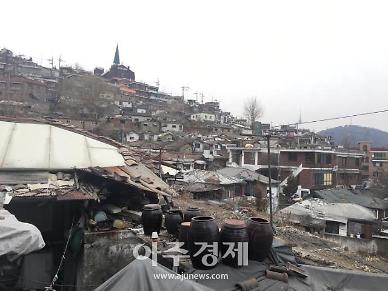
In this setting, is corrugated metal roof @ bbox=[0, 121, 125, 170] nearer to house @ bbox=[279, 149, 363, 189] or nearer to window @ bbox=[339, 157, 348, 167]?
house @ bbox=[279, 149, 363, 189]

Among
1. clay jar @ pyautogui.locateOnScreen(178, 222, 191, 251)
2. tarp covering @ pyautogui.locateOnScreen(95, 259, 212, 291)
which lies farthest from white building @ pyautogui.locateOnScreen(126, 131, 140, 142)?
tarp covering @ pyautogui.locateOnScreen(95, 259, 212, 291)

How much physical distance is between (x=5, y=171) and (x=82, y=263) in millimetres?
3070

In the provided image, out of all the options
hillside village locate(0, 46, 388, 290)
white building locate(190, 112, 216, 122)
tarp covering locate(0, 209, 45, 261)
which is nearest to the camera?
tarp covering locate(0, 209, 45, 261)

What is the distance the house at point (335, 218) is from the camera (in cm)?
2125

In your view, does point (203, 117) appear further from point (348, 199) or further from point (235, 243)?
point (235, 243)

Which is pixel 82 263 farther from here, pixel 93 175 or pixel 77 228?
pixel 93 175

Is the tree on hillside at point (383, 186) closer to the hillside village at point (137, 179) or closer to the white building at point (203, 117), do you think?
the hillside village at point (137, 179)

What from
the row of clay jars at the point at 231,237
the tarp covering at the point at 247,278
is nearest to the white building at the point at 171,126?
the tarp covering at the point at 247,278

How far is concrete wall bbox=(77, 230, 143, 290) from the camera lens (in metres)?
7.98

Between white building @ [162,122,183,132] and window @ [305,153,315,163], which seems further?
white building @ [162,122,183,132]

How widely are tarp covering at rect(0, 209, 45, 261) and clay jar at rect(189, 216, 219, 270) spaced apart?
9.24 feet

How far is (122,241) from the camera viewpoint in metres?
8.23

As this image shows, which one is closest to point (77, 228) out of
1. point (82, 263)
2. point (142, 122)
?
point (82, 263)

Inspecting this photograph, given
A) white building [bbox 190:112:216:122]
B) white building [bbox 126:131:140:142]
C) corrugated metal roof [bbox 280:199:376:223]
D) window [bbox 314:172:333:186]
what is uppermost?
white building [bbox 190:112:216:122]
